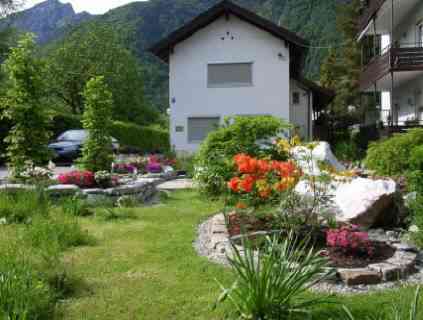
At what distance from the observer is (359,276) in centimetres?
425

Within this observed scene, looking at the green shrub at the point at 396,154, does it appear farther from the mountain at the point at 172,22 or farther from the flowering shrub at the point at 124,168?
the mountain at the point at 172,22

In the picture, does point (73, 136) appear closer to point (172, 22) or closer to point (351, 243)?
point (351, 243)

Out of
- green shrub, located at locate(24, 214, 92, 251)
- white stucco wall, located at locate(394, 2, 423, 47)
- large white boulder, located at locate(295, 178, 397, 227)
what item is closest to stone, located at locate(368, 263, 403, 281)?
large white boulder, located at locate(295, 178, 397, 227)

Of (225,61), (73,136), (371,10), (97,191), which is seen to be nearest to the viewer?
(97,191)

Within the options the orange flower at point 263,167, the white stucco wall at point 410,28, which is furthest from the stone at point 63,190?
the white stucco wall at point 410,28

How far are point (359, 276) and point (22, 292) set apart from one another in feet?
9.76

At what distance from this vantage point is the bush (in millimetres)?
8352

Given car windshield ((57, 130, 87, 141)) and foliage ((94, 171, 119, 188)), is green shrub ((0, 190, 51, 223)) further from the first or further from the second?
car windshield ((57, 130, 87, 141))

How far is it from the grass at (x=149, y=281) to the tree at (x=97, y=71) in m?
37.9

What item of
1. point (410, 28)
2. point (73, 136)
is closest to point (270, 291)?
point (73, 136)

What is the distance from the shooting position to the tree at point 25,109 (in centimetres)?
884

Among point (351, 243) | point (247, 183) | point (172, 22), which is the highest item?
point (172, 22)

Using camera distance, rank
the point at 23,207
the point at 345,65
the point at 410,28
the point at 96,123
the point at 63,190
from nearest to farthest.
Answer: the point at 23,207
the point at 63,190
the point at 96,123
the point at 410,28
the point at 345,65

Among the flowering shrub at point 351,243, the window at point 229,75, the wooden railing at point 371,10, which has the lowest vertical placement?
the flowering shrub at point 351,243
